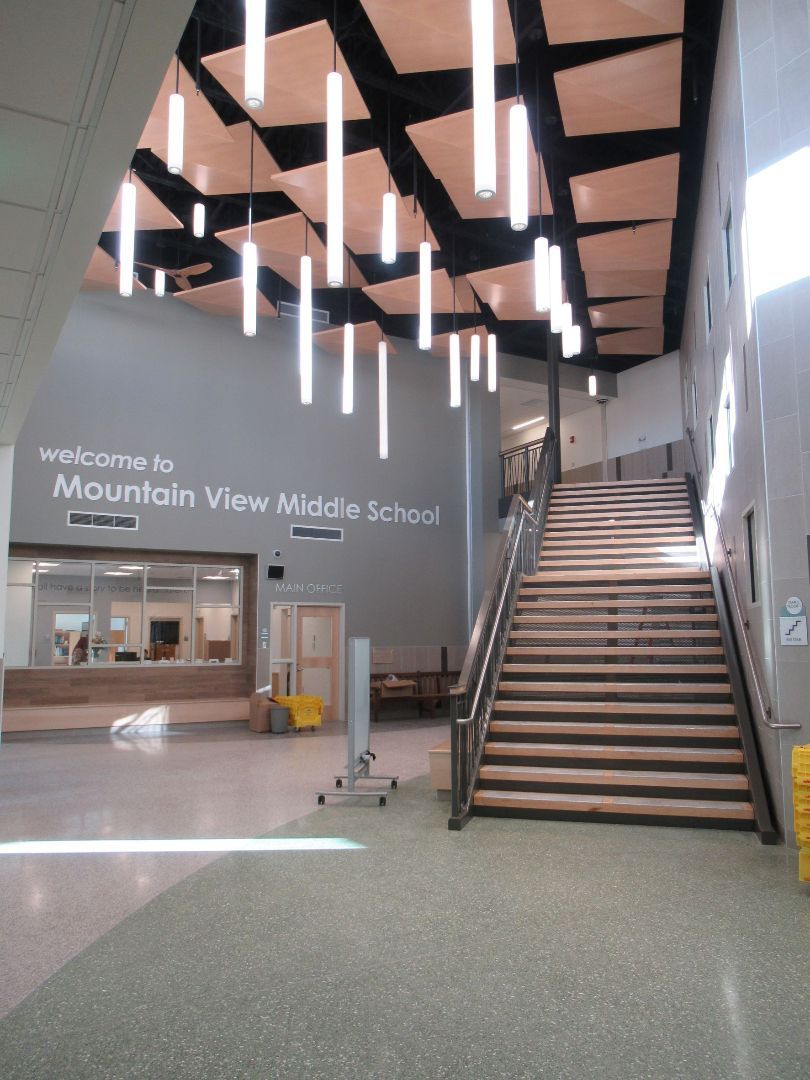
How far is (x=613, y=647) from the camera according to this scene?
324 inches

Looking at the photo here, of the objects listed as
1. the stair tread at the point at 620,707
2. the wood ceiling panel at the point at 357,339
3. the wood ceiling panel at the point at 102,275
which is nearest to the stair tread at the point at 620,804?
the stair tread at the point at 620,707

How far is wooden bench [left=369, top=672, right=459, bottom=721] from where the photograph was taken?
14.7 metres

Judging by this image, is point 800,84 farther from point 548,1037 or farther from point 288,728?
point 288,728

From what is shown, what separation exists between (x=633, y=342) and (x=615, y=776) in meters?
11.7

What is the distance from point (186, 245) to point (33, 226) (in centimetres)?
843

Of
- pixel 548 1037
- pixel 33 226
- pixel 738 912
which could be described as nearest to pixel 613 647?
pixel 738 912

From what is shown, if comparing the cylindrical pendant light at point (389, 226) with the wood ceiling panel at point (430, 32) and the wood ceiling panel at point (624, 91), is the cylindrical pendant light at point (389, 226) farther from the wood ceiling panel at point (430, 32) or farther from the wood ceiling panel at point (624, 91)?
the wood ceiling panel at point (624, 91)

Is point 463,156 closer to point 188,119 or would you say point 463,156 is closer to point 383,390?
point 188,119

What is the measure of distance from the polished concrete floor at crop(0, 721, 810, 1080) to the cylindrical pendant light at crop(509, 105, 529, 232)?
14.5 ft

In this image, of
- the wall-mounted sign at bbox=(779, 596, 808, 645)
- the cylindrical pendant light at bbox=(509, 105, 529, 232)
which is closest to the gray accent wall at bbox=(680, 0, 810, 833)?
the wall-mounted sign at bbox=(779, 596, 808, 645)

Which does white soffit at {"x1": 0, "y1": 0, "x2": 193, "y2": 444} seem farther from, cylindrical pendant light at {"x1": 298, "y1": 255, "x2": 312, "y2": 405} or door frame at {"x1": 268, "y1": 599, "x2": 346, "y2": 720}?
door frame at {"x1": 268, "y1": 599, "x2": 346, "y2": 720}

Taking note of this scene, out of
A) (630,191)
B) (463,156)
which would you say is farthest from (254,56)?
(630,191)

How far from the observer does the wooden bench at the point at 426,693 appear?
1466 cm

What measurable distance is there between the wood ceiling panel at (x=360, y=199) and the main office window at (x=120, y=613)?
6.22m
